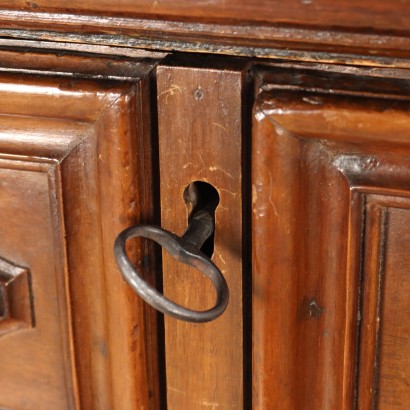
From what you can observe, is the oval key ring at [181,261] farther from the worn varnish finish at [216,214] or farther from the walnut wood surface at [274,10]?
the walnut wood surface at [274,10]

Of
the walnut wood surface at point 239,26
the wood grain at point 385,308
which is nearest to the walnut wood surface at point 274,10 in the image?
the walnut wood surface at point 239,26

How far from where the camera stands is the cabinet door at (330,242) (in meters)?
0.60

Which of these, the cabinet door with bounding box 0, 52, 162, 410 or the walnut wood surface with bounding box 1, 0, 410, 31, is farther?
the cabinet door with bounding box 0, 52, 162, 410

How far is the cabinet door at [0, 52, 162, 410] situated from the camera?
66cm

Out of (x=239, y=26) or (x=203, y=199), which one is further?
(x=203, y=199)

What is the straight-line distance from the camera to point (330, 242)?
0.64 m

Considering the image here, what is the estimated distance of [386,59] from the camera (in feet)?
1.92

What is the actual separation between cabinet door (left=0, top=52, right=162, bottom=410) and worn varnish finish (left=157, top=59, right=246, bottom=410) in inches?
0.8

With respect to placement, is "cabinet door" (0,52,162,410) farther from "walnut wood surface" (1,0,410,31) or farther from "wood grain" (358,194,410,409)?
→ "wood grain" (358,194,410,409)

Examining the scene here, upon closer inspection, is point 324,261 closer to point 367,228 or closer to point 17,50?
point 367,228

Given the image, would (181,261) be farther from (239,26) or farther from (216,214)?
(239,26)

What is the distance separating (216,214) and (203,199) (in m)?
0.03

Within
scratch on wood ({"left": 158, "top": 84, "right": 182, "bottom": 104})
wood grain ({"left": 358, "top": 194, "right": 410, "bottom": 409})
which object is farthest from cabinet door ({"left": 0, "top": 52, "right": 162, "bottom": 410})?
wood grain ({"left": 358, "top": 194, "right": 410, "bottom": 409})

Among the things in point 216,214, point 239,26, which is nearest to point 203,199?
point 216,214
